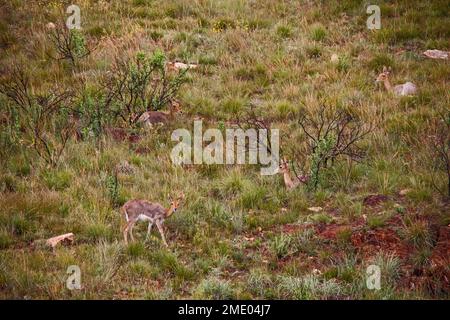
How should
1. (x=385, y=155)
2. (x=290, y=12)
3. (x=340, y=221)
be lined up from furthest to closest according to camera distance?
(x=290, y=12), (x=385, y=155), (x=340, y=221)

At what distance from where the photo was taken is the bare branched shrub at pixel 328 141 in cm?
942

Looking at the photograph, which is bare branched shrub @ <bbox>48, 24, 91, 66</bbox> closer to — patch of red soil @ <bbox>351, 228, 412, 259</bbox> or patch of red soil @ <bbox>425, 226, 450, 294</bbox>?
patch of red soil @ <bbox>351, 228, 412, 259</bbox>

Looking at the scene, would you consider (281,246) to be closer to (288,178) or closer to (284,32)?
(288,178)

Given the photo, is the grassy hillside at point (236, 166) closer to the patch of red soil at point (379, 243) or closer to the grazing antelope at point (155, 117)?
the patch of red soil at point (379, 243)

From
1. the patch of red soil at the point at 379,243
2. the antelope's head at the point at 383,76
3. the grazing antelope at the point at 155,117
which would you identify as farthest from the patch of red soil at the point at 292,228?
the antelope's head at the point at 383,76

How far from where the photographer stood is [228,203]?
8.94 m

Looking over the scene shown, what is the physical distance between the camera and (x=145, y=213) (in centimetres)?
794

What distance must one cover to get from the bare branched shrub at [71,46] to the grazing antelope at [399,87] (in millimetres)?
6046

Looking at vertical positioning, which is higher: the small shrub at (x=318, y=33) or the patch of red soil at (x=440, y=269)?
the small shrub at (x=318, y=33)

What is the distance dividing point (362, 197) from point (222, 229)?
2.11 m

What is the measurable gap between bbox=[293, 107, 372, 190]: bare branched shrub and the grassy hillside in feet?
0.32
